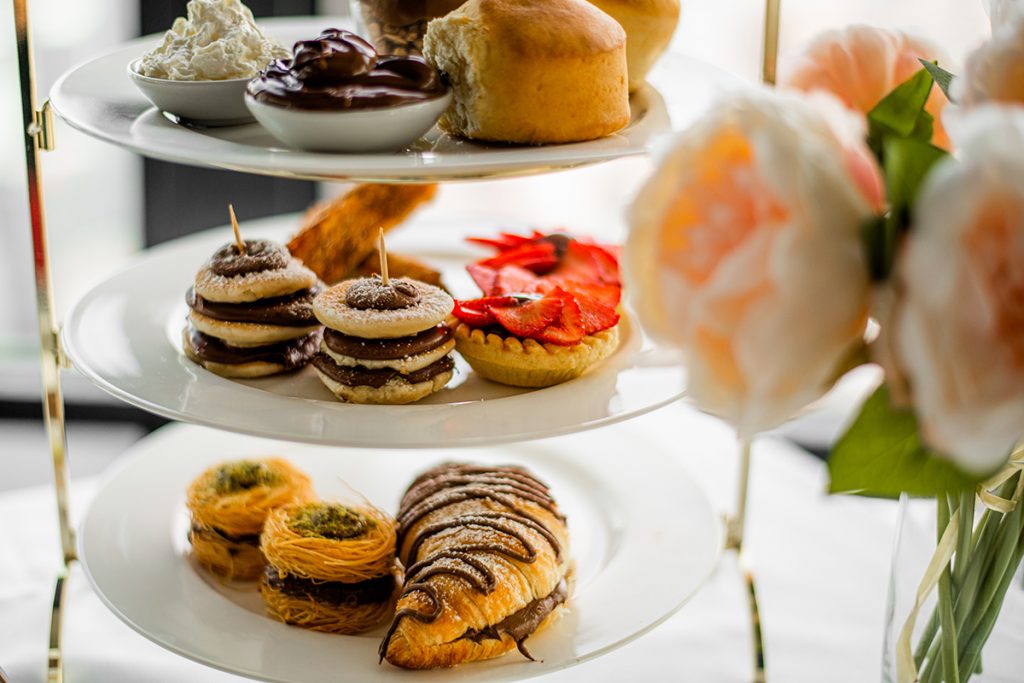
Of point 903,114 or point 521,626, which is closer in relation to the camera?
point 903,114

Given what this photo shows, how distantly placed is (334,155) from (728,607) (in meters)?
0.86

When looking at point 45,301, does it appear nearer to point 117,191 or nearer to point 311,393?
point 311,393

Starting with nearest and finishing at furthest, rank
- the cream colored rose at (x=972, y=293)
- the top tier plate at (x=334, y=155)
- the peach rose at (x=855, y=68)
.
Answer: the cream colored rose at (x=972, y=293) < the peach rose at (x=855, y=68) < the top tier plate at (x=334, y=155)

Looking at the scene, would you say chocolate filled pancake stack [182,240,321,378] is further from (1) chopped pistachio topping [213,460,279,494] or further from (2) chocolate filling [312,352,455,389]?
(1) chopped pistachio topping [213,460,279,494]

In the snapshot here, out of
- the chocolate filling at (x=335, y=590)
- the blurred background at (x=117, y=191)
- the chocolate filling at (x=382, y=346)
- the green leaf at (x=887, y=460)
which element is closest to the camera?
the green leaf at (x=887, y=460)

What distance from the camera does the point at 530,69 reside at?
101 centimetres

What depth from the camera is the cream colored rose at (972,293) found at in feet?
1.68

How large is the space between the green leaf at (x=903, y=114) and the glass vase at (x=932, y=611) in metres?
0.30

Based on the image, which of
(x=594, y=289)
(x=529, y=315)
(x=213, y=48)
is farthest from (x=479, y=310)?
(x=213, y=48)

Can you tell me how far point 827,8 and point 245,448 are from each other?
127 centimetres

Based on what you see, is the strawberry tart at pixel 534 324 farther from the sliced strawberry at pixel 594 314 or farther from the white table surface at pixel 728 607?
the white table surface at pixel 728 607

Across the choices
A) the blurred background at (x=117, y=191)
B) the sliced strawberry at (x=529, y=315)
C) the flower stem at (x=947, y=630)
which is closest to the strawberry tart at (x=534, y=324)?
the sliced strawberry at (x=529, y=315)

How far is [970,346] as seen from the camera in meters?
0.52

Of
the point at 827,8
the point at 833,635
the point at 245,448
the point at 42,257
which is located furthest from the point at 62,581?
the point at 827,8
